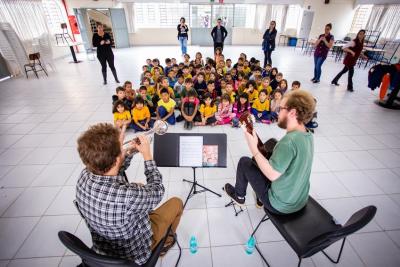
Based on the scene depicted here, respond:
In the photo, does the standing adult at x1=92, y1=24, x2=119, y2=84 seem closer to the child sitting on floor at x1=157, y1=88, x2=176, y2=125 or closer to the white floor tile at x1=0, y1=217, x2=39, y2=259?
the child sitting on floor at x1=157, y1=88, x2=176, y2=125

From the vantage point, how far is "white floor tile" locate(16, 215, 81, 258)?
206 cm

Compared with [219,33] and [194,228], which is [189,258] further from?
[219,33]

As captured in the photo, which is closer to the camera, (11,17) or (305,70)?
(11,17)

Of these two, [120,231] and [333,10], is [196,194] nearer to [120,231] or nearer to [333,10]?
[120,231]

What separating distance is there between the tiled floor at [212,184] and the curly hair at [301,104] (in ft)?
4.41

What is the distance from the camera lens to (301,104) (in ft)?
5.02

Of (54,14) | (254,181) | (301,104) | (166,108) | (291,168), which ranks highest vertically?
(54,14)

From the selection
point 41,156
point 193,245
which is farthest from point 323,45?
point 41,156

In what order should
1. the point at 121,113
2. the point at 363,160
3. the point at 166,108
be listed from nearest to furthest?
the point at 363,160 → the point at 121,113 → the point at 166,108

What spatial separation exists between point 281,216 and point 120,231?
4.12 feet

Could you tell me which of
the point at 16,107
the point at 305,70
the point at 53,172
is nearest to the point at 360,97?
the point at 305,70

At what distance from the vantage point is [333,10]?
12.0 meters

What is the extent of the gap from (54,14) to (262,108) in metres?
11.8

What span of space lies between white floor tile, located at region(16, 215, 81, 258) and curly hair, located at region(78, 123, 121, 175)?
57.7 inches
